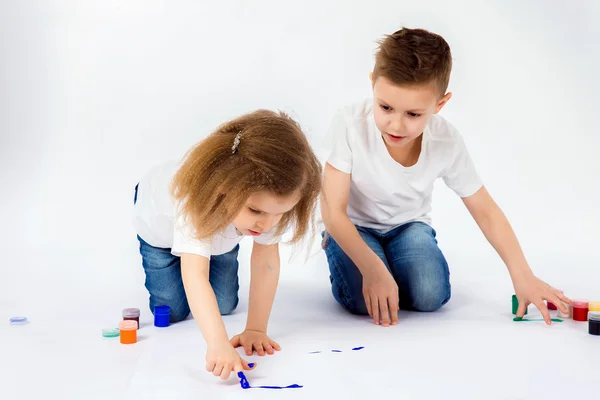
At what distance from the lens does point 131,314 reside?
89.7 inches

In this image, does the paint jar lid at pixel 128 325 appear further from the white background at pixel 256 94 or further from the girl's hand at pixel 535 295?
the girl's hand at pixel 535 295

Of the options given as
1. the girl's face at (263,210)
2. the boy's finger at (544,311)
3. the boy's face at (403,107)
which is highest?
the boy's face at (403,107)

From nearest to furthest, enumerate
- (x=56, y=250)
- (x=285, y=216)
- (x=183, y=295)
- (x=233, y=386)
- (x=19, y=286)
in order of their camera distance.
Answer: (x=233, y=386), (x=285, y=216), (x=183, y=295), (x=19, y=286), (x=56, y=250)

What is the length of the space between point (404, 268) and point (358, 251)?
207 millimetres

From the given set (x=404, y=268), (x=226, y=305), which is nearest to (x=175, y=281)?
(x=226, y=305)

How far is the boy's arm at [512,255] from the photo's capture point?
2316 millimetres

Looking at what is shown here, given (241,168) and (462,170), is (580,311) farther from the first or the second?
(241,168)

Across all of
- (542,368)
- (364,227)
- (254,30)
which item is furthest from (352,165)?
(254,30)

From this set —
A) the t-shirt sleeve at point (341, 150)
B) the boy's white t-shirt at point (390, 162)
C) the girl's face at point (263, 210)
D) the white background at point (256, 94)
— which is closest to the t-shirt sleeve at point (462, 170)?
the boy's white t-shirt at point (390, 162)

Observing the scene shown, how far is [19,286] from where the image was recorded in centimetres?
259

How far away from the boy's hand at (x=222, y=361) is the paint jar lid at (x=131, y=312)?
497 millimetres

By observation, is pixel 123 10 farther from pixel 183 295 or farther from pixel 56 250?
pixel 183 295

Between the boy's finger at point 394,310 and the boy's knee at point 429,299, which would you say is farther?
the boy's knee at point 429,299

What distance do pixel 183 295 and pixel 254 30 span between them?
1.25 m
